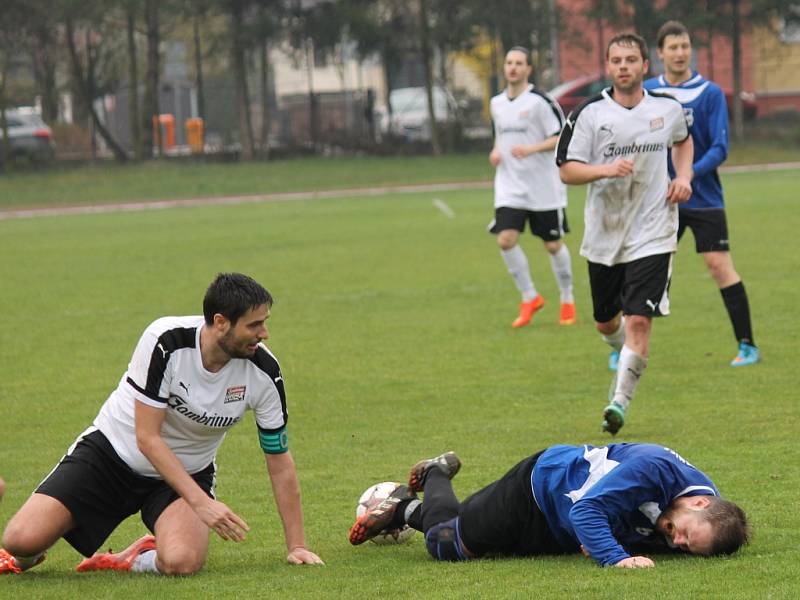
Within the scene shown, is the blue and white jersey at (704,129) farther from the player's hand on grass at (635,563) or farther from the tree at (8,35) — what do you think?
the tree at (8,35)

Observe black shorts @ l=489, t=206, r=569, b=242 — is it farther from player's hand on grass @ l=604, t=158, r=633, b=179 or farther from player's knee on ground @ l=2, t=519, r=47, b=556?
player's knee on ground @ l=2, t=519, r=47, b=556

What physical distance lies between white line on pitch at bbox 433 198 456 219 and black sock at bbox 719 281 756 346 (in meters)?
14.9

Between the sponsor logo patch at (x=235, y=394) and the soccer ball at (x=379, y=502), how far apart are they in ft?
2.45

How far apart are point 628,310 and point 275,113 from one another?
36.2 meters

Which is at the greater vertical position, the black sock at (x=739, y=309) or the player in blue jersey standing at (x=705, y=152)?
the player in blue jersey standing at (x=705, y=152)

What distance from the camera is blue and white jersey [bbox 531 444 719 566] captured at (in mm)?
5090

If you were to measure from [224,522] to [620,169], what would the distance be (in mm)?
3365

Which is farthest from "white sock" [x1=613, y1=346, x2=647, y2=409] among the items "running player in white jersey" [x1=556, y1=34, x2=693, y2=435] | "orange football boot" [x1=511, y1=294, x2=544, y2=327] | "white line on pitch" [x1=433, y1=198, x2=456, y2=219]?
"white line on pitch" [x1=433, y1=198, x2=456, y2=219]

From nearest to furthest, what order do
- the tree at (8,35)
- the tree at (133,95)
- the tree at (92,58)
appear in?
the tree at (8,35) → the tree at (92,58) → the tree at (133,95)

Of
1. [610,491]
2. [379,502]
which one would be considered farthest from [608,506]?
[379,502]

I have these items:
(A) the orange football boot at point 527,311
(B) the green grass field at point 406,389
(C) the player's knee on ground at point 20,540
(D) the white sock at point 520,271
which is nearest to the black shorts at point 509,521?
(B) the green grass field at point 406,389

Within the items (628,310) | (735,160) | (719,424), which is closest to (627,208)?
(628,310)

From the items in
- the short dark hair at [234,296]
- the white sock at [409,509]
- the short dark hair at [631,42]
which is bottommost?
the white sock at [409,509]

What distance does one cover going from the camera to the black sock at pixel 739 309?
984cm
